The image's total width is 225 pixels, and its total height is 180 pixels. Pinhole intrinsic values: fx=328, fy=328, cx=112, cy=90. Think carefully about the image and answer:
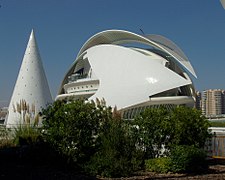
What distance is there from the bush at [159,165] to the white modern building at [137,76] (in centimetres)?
2232

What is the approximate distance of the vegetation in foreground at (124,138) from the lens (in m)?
9.23

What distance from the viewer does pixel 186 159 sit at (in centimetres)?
907

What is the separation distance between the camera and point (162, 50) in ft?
120

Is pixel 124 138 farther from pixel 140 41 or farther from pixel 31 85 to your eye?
pixel 140 41

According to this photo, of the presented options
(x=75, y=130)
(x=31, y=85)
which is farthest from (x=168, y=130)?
(x=31, y=85)

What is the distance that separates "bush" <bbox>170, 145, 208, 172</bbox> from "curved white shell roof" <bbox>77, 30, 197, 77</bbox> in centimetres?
2547

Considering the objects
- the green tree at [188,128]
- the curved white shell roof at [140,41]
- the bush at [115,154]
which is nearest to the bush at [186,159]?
the green tree at [188,128]

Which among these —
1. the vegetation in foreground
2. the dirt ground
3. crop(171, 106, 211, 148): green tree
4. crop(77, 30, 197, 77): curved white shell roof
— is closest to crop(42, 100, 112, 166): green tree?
the vegetation in foreground

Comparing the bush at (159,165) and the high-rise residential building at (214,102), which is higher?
the high-rise residential building at (214,102)

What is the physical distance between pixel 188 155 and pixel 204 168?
0.98 metres

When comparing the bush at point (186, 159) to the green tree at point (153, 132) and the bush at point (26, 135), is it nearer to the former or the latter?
the green tree at point (153, 132)

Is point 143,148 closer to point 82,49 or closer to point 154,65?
point 154,65

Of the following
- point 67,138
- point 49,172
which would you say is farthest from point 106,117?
point 49,172

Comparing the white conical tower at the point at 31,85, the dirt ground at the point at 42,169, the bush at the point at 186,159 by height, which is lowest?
the dirt ground at the point at 42,169
